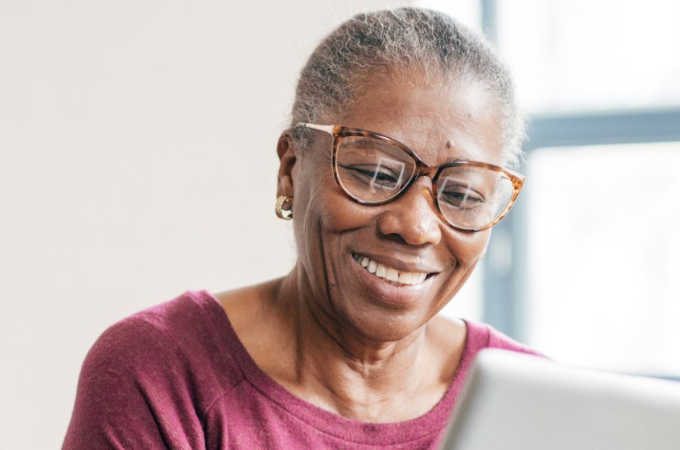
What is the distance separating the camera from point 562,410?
1.94ft

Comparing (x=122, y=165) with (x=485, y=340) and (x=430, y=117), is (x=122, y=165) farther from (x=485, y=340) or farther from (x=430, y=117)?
(x=430, y=117)

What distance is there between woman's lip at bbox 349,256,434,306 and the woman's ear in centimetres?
20

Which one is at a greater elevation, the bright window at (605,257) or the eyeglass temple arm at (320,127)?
the eyeglass temple arm at (320,127)

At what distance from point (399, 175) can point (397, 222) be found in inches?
2.5

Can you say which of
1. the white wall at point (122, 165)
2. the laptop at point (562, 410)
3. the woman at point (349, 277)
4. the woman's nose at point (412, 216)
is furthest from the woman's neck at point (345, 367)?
the white wall at point (122, 165)

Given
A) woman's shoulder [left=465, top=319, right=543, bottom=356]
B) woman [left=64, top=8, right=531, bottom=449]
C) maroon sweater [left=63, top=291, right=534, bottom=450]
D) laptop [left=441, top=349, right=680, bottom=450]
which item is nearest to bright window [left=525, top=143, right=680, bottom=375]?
woman's shoulder [left=465, top=319, right=543, bottom=356]

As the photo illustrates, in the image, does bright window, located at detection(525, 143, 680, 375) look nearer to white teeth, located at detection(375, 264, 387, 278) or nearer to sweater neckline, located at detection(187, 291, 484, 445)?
sweater neckline, located at detection(187, 291, 484, 445)

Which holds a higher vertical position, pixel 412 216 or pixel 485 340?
pixel 412 216

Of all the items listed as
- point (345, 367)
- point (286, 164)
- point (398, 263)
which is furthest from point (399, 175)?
point (345, 367)

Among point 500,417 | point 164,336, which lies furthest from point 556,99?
point 500,417

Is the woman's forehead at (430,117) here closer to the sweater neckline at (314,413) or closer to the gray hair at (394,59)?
the gray hair at (394,59)

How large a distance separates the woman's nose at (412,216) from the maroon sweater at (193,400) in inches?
12.5

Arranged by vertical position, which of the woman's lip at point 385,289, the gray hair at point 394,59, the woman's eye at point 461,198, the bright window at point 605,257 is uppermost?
the gray hair at point 394,59

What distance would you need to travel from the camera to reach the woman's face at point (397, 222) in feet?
3.86
